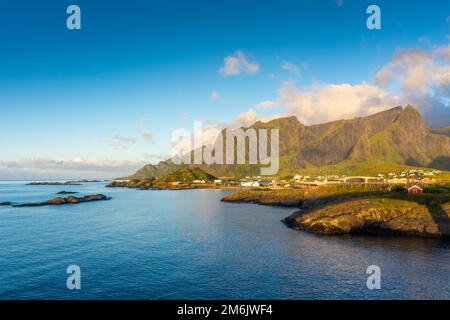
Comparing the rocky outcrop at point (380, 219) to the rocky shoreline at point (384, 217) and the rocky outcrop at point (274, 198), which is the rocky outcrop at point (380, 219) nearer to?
the rocky shoreline at point (384, 217)

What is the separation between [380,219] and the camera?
276 feet

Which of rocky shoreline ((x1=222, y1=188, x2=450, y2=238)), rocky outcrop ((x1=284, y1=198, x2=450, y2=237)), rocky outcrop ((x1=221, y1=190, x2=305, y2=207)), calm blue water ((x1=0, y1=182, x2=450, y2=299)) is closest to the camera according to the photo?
calm blue water ((x1=0, y1=182, x2=450, y2=299))

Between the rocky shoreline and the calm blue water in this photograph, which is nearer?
the calm blue water

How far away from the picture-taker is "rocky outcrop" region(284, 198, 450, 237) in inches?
3103

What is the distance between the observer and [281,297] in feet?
129

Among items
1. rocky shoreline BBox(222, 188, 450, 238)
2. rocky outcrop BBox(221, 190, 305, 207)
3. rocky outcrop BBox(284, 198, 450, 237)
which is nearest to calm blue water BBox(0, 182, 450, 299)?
rocky shoreline BBox(222, 188, 450, 238)

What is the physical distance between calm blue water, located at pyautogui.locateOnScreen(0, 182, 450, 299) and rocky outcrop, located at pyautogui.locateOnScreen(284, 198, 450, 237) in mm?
6882

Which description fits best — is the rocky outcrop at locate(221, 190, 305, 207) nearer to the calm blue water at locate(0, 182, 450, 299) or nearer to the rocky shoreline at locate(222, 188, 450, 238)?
the rocky shoreline at locate(222, 188, 450, 238)

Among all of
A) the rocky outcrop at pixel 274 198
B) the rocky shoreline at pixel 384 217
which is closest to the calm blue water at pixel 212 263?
the rocky shoreline at pixel 384 217

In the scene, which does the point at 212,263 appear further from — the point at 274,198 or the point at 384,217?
the point at 274,198

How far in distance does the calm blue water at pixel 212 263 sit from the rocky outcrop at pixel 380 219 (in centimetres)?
688

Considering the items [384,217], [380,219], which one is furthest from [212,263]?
[384,217]

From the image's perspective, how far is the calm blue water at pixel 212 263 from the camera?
137 feet
